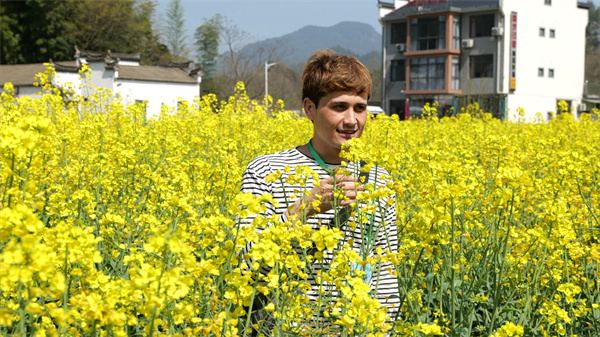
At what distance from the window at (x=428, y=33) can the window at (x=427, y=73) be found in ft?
2.43

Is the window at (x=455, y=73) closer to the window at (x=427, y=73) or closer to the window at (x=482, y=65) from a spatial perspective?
the window at (x=427, y=73)

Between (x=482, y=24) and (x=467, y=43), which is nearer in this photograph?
(x=467, y=43)

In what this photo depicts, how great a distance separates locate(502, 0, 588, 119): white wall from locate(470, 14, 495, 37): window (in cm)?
82

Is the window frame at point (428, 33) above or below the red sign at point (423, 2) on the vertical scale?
below

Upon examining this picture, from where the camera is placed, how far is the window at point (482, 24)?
1328 inches

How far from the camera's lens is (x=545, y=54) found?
35.7 m

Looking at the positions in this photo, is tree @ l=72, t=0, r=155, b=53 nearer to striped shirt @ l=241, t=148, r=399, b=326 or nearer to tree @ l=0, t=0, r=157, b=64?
tree @ l=0, t=0, r=157, b=64

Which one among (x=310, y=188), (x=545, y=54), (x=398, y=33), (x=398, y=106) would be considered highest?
(x=398, y=33)

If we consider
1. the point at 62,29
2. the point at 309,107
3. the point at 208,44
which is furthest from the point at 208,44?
the point at 309,107

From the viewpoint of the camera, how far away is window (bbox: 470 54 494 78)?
1319 inches

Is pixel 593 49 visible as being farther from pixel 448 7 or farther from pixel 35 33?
pixel 35 33

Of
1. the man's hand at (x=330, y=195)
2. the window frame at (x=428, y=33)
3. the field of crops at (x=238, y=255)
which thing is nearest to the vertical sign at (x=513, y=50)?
the window frame at (x=428, y=33)

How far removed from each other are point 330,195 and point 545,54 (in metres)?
36.7

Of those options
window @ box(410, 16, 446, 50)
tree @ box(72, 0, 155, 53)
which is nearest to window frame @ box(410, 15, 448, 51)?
window @ box(410, 16, 446, 50)
